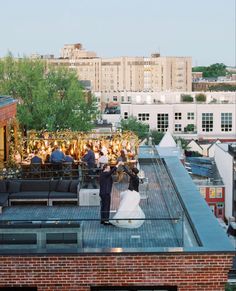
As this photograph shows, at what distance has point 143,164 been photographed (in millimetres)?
30172

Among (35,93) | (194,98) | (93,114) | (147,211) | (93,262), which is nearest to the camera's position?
(93,262)

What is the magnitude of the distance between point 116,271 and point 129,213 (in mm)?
2979

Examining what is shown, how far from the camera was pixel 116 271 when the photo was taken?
48.8 feet

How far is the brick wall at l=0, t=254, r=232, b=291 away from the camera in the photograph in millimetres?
14789

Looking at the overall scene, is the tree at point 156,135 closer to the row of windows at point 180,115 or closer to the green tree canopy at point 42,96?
the row of windows at point 180,115

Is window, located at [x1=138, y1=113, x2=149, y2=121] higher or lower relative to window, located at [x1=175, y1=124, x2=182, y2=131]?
higher

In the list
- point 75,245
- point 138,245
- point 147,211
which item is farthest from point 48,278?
point 147,211

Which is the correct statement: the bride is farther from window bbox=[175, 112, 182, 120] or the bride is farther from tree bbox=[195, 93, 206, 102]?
tree bbox=[195, 93, 206, 102]

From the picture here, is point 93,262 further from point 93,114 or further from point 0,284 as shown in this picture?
point 93,114

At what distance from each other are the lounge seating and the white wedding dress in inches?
139

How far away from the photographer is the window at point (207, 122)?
106 m

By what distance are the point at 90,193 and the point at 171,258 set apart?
6.20 m

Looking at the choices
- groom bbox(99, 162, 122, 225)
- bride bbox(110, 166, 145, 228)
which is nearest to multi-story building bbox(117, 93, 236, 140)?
groom bbox(99, 162, 122, 225)

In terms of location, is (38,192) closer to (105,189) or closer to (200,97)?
(105,189)
